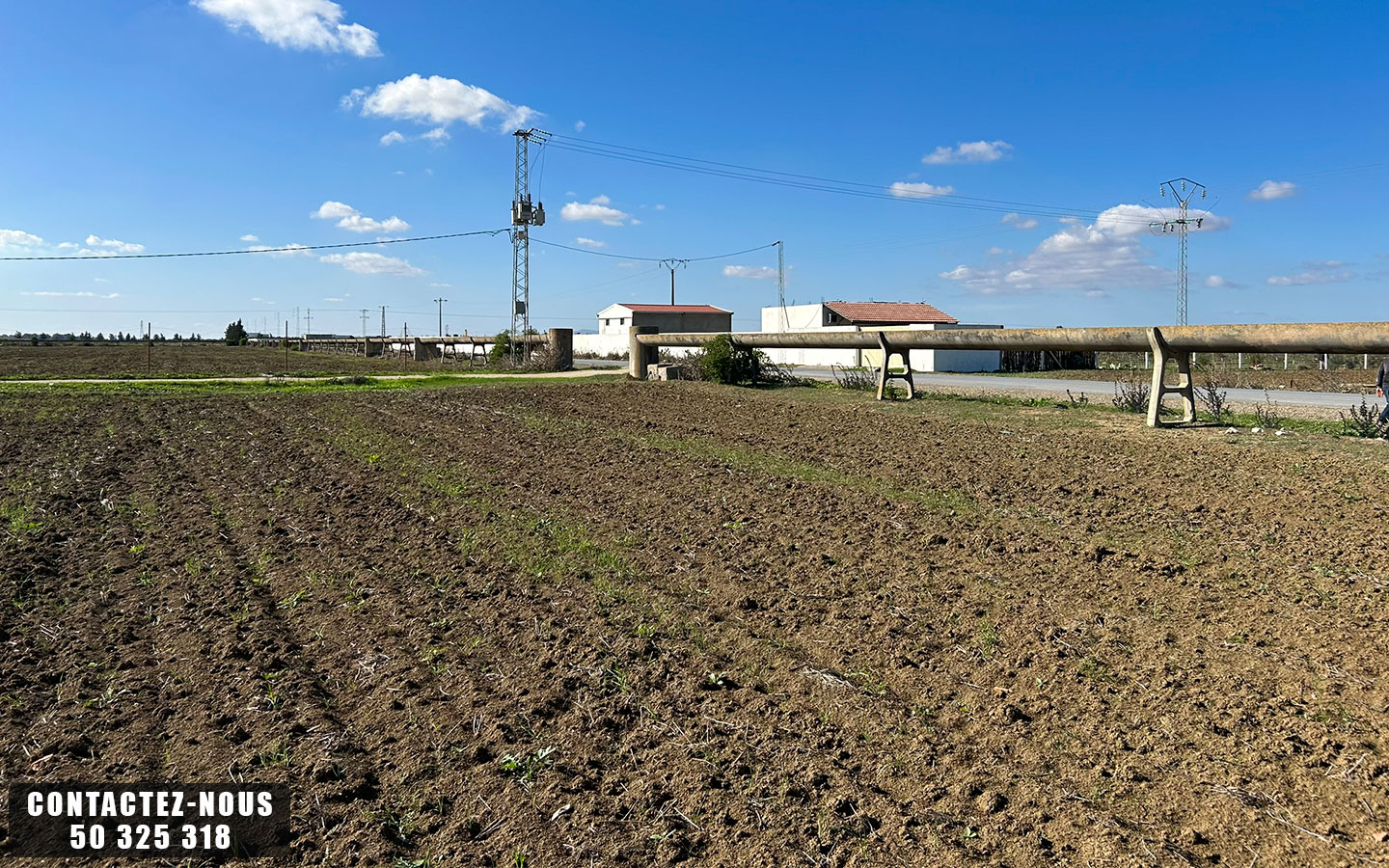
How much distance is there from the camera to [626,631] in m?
4.09

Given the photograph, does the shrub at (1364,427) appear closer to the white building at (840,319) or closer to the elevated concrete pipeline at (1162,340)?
the elevated concrete pipeline at (1162,340)

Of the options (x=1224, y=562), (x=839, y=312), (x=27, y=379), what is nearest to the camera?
(x=1224, y=562)

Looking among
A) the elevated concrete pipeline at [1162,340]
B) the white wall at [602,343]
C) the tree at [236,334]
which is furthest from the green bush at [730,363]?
the tree at [236,334]

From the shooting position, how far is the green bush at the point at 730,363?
1895cm

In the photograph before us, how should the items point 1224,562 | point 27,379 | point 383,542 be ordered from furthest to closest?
point 27,379 → point 383,542 → point 1224,562

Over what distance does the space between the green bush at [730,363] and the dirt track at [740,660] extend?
1141 cm

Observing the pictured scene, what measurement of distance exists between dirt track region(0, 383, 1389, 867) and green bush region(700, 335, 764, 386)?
1141 centimetres

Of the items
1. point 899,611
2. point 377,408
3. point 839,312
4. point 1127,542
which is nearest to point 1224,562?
point 1127,542

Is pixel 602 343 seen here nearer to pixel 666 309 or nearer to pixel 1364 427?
pixel 666 309

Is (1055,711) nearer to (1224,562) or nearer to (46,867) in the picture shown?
(1224,562)

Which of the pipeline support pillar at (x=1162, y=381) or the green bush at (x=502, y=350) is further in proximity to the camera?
the green bush at (x=502, y=350)

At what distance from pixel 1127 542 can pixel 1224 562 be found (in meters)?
0.60

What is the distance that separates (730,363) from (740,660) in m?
15.4

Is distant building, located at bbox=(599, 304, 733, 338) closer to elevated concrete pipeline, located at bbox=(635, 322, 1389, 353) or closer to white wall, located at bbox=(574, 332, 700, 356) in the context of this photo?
white wall, located at bbox=(574, 332, 700, 356)
